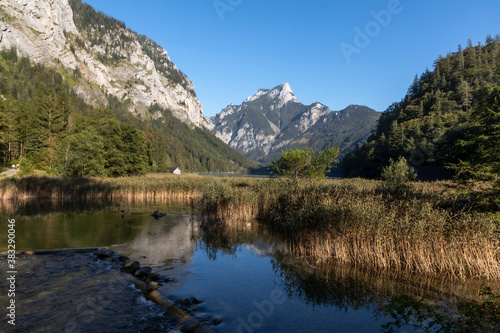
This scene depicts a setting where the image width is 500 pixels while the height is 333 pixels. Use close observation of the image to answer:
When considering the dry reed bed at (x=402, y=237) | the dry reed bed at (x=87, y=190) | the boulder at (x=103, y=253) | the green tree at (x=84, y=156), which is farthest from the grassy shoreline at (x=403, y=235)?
the green tree at (x=84, y=156)

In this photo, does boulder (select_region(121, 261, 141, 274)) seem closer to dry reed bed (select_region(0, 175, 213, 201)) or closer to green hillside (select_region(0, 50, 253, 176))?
dry reed bed (select_region(0, 175, 213, 201))

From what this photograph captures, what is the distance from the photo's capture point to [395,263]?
412 inches

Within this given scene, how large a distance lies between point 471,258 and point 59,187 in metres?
37.3

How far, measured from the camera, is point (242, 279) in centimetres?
1016

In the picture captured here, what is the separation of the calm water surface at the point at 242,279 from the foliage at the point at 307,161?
1002 centimetres

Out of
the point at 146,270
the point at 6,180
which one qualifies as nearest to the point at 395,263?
the point at 146,270

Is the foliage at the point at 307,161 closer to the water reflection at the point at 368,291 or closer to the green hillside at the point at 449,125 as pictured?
the green hillside at the point at 449,125

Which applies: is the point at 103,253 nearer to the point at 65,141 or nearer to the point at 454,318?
the point at 454,318

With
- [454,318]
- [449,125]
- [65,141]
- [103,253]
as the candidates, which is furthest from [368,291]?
[449,125]

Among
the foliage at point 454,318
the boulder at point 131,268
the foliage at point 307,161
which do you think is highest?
the foliage at point 307,161

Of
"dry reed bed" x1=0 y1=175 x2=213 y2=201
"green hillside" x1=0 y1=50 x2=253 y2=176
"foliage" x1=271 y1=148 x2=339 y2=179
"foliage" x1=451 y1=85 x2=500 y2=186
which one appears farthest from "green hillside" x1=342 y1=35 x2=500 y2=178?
"green hillside" x1=0 y1=50 x2=253 y2=176

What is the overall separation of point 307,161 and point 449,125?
76.3 metres

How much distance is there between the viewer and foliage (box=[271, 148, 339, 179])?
27000mm

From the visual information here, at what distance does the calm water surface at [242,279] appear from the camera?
7234 millimetres
